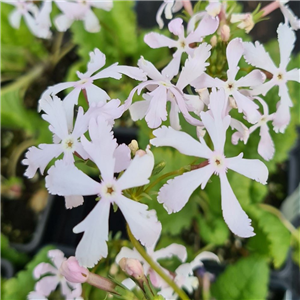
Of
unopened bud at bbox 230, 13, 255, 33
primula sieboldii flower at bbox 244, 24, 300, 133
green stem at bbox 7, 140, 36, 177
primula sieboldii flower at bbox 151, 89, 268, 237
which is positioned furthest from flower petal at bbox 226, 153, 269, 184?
green stem at bbox 7, 140, 36, 177

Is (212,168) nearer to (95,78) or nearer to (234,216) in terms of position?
(234,216)

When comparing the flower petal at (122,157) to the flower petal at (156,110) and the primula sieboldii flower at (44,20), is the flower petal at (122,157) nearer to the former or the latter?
the flower petal at (156,110)

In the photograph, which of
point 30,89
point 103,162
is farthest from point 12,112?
point 103,162

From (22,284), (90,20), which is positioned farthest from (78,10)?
(22,284)

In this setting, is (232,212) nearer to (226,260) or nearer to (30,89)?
(226,260)

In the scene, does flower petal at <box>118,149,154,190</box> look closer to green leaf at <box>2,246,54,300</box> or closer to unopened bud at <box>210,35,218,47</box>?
unopened bud at <box>210,35,218,47</box>
